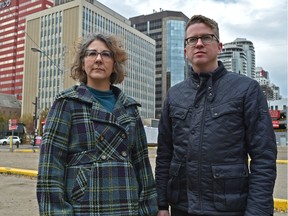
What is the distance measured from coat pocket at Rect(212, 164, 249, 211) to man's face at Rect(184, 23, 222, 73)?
2.39 ft

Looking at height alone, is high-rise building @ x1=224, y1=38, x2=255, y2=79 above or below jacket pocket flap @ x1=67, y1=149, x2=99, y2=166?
above

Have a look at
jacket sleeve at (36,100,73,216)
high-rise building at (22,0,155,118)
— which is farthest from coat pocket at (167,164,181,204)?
high-rise building at (22,0,155,118)

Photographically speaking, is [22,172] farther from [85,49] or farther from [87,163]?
[87,163]

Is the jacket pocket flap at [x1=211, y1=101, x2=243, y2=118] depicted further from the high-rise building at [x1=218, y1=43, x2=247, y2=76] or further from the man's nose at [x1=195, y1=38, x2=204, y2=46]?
the high-rise building at [x1=218, y1=43, x2=247, y2=76]

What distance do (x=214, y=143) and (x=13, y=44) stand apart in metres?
127

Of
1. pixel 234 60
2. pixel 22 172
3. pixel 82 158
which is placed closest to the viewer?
pixel 82 158

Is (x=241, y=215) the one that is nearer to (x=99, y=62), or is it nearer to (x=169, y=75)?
(x=99, y=62)

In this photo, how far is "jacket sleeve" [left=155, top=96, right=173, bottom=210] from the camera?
Answer: 98.7 inches

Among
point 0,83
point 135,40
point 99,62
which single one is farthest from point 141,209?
point 0,83

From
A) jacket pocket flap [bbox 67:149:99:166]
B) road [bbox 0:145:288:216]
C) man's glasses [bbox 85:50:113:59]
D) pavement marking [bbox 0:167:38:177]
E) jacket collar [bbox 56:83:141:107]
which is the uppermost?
man's glasses [bbox 85:50:113:59]

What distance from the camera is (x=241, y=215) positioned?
7.00 ft

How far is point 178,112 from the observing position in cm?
244

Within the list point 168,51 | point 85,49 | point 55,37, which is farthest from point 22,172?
point 168,51

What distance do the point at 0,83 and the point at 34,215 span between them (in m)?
126
